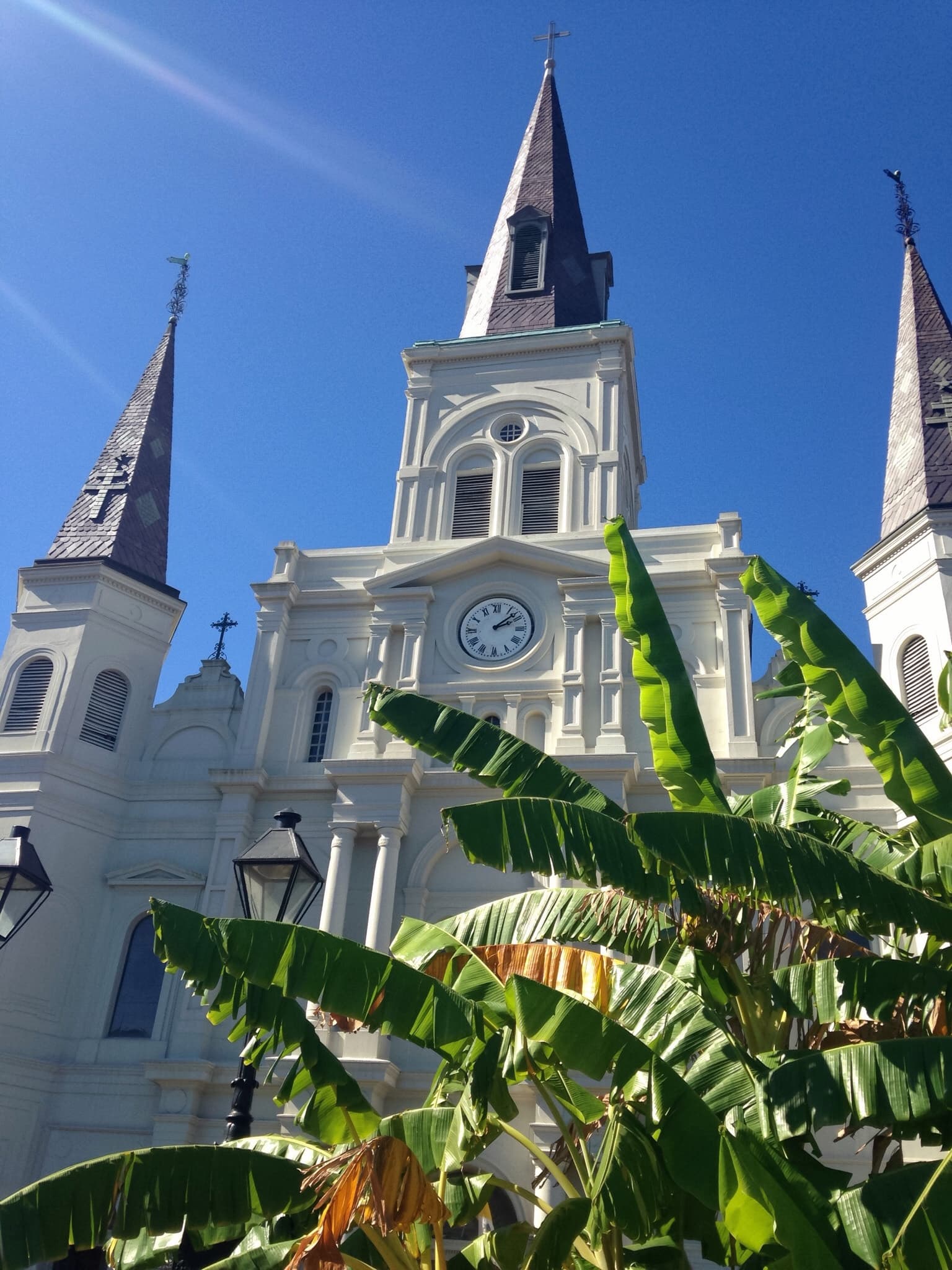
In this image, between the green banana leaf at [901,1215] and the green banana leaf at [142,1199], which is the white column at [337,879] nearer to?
the green banana leaf at [142,1199]

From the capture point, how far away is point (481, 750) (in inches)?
390

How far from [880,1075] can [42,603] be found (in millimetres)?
21151

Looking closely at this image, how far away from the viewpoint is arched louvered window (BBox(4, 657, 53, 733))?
23391mm

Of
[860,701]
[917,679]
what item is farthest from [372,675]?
[860,701]

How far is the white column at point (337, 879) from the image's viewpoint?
20484 mm

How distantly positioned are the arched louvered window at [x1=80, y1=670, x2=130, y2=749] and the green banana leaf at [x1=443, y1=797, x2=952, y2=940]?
1740cm

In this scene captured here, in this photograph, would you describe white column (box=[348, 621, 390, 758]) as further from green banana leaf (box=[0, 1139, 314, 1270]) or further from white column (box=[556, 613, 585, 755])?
green banana leaf (box=[0, 1139, 314, 1270])

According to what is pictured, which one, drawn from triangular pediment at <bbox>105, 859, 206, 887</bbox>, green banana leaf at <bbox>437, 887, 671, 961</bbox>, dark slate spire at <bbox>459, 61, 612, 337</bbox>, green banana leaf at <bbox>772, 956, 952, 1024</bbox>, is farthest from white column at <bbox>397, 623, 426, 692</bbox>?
green banana leaf at <bbox>772, 956, 952, 1024</bbox>

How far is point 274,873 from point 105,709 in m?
15.8

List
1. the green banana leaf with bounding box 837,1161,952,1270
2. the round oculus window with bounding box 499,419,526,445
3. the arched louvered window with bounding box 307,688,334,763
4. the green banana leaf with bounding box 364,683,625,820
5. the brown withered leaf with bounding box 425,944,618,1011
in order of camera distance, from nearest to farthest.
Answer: the green banana leaf with bounding box 837,1161,952,1270 < the brown withered leaf with bounding box 425,944,618,1011 < the green banana leaf with bounding box 364,683,625,820 < the arched louvered window with bounding box 307,688,334,763 < the round oculus window with bounding box 499,419,526,445

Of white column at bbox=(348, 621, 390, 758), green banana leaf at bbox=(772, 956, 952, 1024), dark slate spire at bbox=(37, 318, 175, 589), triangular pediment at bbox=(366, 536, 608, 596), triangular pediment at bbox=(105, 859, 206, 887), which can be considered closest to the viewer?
green banana leaf at bbox=(772, 956, 952, 1024)

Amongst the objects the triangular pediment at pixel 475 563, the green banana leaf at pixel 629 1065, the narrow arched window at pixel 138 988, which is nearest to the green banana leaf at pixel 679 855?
the green banana leaf at pixel 629 1065

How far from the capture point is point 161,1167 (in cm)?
784

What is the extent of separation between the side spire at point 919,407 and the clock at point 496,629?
7.35 m
